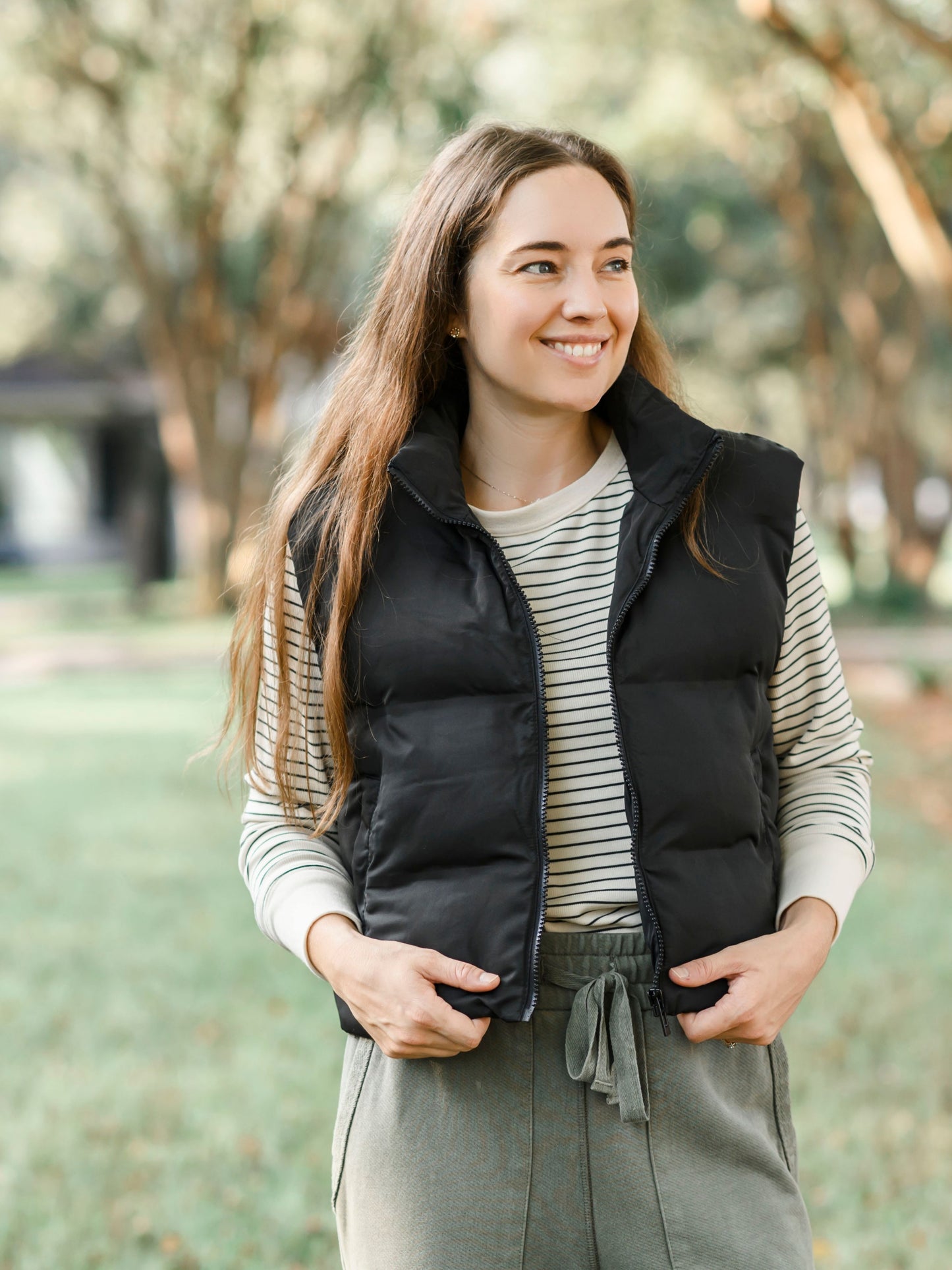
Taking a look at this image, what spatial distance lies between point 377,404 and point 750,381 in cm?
2572

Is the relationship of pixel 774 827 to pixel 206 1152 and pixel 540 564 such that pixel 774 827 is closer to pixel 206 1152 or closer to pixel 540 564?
pixel 540 564

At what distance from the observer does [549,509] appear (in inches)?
75.9

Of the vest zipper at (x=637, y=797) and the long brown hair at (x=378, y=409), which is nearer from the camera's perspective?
the vest zipper at (x=637, y=797)

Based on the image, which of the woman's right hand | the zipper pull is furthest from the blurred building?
the zipper pull

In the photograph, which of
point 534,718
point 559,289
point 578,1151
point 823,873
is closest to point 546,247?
point 559,289

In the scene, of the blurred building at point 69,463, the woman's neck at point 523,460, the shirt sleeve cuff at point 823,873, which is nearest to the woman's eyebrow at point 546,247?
the woman's neck at point 523,460

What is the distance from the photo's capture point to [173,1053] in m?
4.91

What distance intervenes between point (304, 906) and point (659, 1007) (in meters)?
0.50

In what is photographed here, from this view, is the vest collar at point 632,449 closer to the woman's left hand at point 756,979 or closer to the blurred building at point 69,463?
the woman's left hand at point 756,979

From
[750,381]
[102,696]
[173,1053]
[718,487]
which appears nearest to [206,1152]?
[173,1053]

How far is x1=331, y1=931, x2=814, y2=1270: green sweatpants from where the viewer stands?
→ 169cm

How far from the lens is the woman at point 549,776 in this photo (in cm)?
169

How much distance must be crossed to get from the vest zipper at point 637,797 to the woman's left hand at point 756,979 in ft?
0.08

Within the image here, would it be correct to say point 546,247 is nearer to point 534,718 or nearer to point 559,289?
point 559,289
